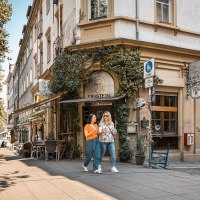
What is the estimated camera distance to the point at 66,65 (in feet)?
49.7

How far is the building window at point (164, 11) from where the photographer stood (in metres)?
16.3

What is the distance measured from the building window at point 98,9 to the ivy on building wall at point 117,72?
65.7 inches

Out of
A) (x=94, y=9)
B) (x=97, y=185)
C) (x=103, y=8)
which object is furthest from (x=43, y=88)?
(x=97, y=185)

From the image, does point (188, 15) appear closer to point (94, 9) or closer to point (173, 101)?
point (173, 101)

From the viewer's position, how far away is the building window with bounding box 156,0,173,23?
53.5ft

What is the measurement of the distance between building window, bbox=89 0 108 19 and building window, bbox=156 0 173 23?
7.99 ft

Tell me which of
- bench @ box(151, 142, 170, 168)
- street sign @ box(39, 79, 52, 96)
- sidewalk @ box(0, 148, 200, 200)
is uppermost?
street sign @ box(39, 79, 52, 96)

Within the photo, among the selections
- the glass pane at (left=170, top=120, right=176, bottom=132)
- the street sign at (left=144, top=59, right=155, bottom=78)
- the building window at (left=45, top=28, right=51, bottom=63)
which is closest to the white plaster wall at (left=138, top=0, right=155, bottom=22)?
the street sign at (left=144, top=59, right=155, bottom=78)

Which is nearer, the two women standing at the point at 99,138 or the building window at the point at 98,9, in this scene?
the two women standing at the point at 99,138

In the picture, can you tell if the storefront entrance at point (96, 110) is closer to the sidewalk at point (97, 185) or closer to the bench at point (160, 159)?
the bench at point (160, 159)

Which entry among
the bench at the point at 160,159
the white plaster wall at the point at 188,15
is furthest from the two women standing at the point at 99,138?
the white plaster wall at the point at 188,15

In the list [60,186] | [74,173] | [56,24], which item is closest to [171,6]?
[56,24]

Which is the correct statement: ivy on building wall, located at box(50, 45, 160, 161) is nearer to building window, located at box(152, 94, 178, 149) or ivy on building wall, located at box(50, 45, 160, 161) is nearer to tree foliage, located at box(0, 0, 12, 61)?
building window, located at box(152, 94, 178, 149)

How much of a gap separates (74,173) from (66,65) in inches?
236
